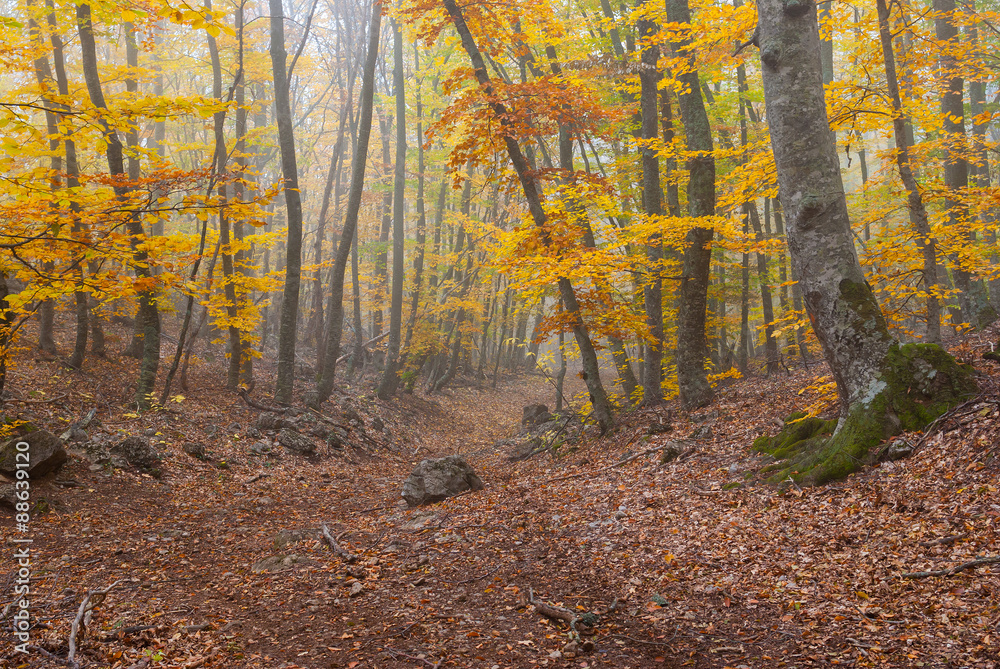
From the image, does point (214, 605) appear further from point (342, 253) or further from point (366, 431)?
point (342, 253)

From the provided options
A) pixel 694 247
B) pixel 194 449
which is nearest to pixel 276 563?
pixel 194 449

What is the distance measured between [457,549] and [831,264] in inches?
175

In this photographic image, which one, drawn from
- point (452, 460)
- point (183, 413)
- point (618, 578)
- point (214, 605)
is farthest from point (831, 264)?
Result: point (183, 413)

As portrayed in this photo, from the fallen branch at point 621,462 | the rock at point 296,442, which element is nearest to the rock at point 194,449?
the rock at point 296,442

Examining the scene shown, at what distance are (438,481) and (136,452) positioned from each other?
425 cm

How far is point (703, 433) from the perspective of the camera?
24.9 feet

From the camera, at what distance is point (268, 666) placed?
367 cm

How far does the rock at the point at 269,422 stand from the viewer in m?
10.8

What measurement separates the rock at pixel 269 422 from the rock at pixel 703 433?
766cm

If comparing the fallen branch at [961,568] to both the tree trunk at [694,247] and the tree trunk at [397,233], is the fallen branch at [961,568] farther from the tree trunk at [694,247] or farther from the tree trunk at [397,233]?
the tree trunk at [397,233]

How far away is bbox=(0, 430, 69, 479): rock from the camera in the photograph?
611 centimetres

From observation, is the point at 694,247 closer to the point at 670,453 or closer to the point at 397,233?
the point at 670,453

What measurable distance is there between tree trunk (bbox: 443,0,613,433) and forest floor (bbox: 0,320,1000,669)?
155 cm

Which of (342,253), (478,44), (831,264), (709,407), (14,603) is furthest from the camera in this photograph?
(342,253)
